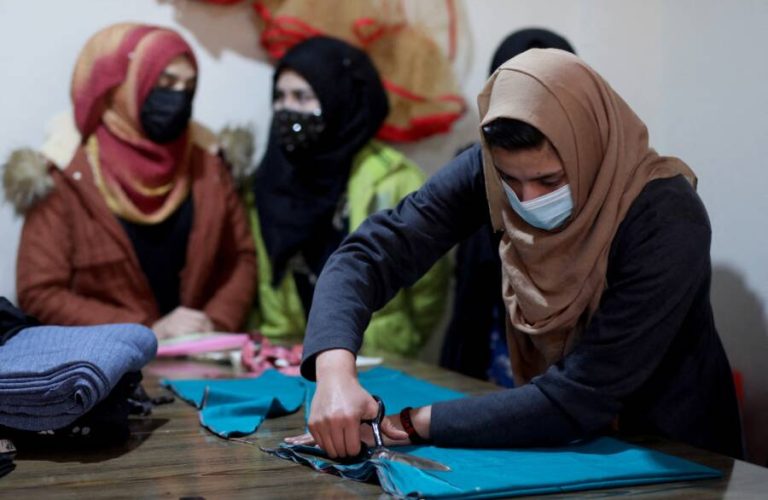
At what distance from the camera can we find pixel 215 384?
166 centimetres

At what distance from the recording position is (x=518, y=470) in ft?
3.76

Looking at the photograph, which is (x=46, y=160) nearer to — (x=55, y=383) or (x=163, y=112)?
(x=163, y=112)

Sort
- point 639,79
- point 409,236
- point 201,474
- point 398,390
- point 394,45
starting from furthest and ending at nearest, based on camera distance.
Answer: point 394,45 < point 639,79 < point 398,390 < point 409,236 < point 201,474

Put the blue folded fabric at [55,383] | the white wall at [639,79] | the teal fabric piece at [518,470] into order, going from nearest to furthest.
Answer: the teal fabric piece at [518,470]
the blue folded fabric at [55,383]
the white wall at [639,79]

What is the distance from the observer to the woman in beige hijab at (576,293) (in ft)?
4.10

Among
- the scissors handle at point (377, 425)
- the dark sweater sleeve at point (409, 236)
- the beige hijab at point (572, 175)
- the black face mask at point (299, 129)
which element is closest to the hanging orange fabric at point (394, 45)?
the black face mask at point (299, 129)

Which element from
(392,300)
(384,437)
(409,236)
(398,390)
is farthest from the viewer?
(392,300)

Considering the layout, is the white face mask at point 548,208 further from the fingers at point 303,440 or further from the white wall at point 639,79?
the white wall at point 639,79

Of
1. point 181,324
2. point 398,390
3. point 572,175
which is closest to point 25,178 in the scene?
point 181,324

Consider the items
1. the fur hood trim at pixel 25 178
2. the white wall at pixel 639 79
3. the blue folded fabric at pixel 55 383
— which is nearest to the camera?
the blue folded fabric at pixel 55 383

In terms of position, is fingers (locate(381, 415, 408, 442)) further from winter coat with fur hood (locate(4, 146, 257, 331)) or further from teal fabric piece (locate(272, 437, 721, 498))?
winter coat with fur hood (locate(4, 146, 257, 331))

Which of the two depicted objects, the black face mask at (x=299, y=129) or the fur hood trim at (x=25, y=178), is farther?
the black face mask at (x=299, y=129)

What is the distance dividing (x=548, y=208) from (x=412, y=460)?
0.39 meters

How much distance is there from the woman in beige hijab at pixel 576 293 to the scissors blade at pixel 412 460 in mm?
38
